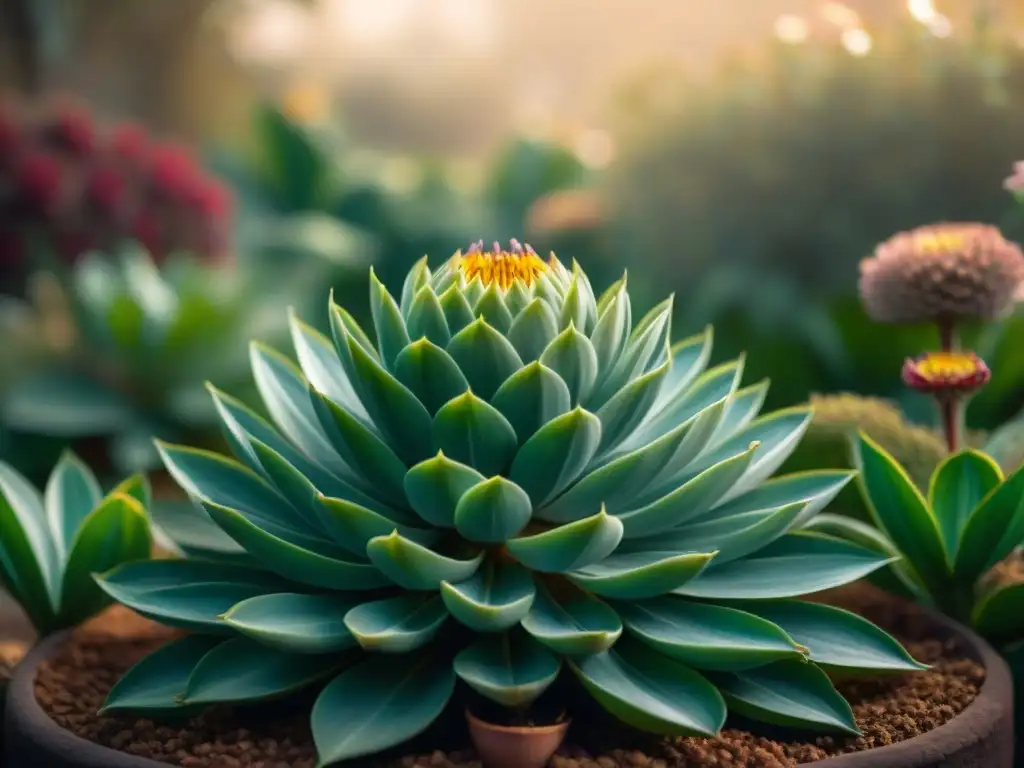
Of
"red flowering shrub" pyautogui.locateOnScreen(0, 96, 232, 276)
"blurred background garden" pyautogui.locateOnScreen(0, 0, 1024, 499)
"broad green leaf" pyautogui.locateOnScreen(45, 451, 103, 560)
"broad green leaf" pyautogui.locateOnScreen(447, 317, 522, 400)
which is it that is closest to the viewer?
"broad green leaf" pyautogui.locateOnScreen(447, 317, 522, 400)

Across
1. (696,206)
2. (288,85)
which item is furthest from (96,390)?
(288,85)

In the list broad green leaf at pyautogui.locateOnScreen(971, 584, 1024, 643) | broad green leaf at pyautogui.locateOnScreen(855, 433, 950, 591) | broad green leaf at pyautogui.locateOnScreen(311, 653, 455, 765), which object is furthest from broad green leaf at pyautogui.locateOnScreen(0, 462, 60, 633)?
broad green leaf at pyautogui.locateOnScreen(971, 584, 1024, 643)

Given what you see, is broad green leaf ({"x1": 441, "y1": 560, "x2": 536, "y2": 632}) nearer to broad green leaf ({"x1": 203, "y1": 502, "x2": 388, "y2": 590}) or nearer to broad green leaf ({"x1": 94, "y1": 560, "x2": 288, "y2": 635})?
broad green leaf ({"x1": 203, "y1": 502, "x2": 388, "y2": 590})

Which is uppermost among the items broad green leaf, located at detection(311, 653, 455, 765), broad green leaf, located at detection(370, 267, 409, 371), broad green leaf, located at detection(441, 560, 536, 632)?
broad green leaf, located at detection(370, 267, 409, 371)

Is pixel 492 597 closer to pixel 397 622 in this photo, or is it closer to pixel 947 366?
pixel 397 622

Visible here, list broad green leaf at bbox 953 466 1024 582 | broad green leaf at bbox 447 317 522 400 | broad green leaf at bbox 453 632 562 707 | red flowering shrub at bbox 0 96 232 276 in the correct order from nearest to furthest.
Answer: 1. broad green leaf at bbox 453 632 562 707
2. broad green leaf at bbox 447 317 522 400
3. broad green leaf at bbox 953 466 1024 582
4. red flowering shrub at bbox 0 96 232 276

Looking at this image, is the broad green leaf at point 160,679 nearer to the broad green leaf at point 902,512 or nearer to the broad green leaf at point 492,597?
the broad green leaf at point 492,597

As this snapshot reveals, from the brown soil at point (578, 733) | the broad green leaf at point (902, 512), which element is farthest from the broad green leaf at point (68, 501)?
the broad green leaf at point (902, 512)
